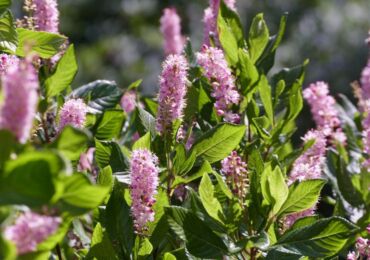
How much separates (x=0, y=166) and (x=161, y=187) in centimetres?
56

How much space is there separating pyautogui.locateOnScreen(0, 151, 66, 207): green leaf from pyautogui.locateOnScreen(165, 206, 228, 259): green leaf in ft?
1.65

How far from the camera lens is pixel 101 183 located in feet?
5.21

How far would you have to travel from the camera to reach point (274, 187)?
155cm

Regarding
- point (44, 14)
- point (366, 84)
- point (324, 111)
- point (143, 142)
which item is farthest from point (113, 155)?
point (366, 84)

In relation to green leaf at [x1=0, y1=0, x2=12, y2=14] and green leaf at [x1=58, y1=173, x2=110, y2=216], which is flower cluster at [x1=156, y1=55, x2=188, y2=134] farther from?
green leaf at [x1=58, y1=173, x2=110, y2=216]

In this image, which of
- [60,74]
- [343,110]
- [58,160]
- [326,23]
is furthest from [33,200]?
[326,23]

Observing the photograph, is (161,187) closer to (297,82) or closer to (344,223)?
(344,223)

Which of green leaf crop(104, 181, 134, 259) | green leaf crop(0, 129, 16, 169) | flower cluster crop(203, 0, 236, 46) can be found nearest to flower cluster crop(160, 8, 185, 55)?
flower cluster crop(203, 0, 236, 46)

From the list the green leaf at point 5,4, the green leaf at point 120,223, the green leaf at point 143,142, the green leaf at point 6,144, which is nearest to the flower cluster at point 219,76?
the green leaf at point 143,142

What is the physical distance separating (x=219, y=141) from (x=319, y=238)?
29cm

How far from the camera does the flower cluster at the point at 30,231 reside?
106 cm

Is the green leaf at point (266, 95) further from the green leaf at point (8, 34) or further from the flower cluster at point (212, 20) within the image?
the green leaf at point (8, 34)

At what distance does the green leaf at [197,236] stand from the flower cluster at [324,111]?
0.82m

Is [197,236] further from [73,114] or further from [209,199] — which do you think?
[73,114]
